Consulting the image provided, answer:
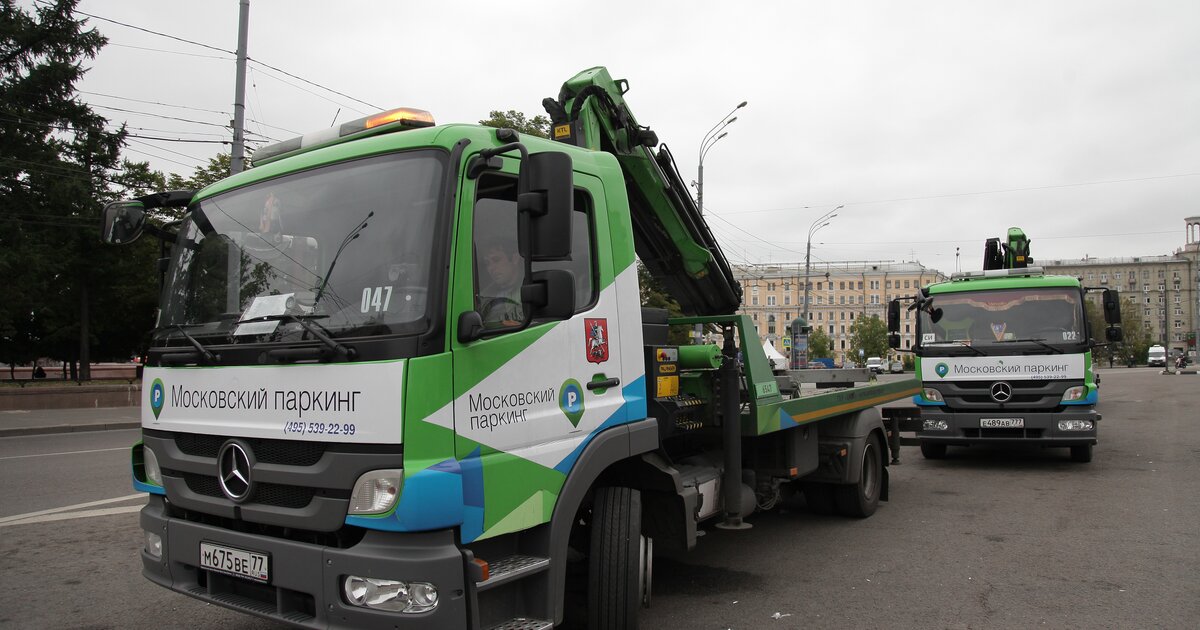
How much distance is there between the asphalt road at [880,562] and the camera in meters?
4.61

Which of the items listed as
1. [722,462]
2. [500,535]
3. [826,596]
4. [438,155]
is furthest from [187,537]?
[826,596]

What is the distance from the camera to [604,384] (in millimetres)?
3920

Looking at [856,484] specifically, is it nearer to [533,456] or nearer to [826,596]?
[826,596]

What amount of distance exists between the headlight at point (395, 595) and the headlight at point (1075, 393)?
9.42 meters

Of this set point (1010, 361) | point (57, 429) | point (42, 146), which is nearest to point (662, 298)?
point (1010, 361)

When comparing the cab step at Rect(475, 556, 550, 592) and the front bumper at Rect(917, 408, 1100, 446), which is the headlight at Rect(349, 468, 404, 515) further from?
the front bumper at Rect(917, 408, 1100, 446)

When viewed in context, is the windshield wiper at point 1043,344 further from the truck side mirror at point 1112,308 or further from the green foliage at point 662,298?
the green foliage at point 662,298

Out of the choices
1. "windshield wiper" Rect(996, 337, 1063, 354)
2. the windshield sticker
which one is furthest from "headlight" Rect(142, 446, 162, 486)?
"windshield wiper" Rect(996, 337, 1063, 354)

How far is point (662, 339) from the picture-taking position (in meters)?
4.68

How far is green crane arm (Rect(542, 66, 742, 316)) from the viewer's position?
4977 millimetres

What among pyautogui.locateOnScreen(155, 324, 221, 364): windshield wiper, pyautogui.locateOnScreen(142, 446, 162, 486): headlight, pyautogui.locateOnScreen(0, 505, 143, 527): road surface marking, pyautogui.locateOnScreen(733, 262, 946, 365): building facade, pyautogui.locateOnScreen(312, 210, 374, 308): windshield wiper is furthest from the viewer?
pyautogui.locateOnScreen(733, 262, 946, 365): building facade

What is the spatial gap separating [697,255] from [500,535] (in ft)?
10.3

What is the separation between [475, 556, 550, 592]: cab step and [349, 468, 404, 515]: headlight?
1.52ft

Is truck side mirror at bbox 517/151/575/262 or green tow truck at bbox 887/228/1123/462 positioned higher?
truck side mirror at bbox 517/151/575/262
